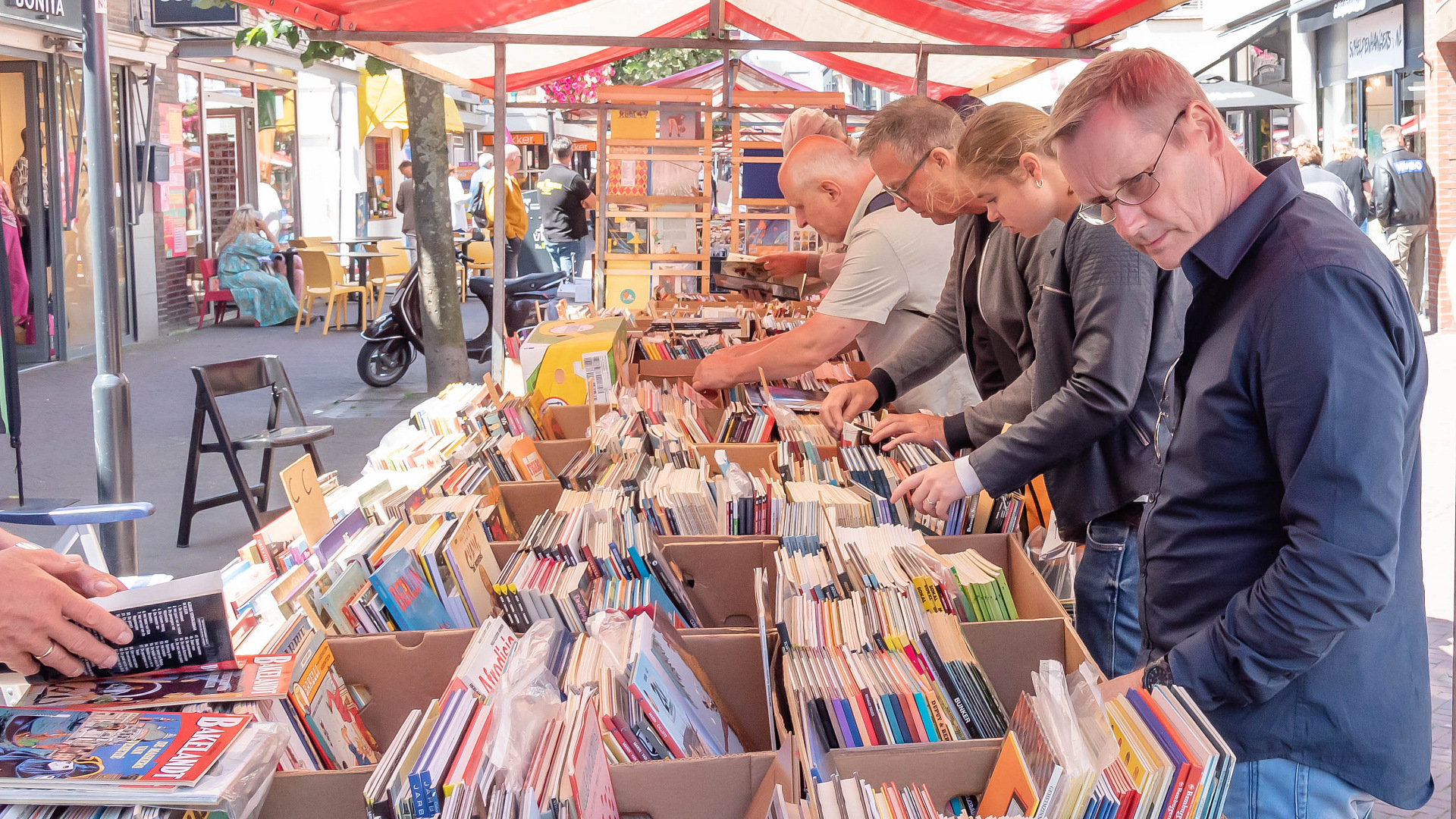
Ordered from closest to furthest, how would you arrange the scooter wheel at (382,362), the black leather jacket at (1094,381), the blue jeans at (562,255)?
the black leather jacket at (1094,381) → the scooter wheel at (382,362) → the blue jeans at (562,255)

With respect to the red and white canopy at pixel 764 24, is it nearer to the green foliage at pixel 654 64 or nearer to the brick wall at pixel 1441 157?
the brick wall at pixel 1441 157

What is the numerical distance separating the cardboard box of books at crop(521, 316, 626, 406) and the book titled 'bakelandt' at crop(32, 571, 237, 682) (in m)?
2.28

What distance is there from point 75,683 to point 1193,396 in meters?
1.44

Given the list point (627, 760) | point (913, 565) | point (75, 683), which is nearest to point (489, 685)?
point (627, 760)

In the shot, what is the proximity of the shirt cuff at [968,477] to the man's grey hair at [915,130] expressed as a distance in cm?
109

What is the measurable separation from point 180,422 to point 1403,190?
35.1ft

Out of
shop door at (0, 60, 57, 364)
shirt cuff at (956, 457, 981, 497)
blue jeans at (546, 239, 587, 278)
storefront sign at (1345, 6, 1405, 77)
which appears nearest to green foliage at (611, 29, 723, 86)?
blue jeans at (546, 239, 587, 278)

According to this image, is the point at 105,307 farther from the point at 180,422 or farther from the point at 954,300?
the point at 180,422

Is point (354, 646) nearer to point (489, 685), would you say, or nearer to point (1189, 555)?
point (489, 685)

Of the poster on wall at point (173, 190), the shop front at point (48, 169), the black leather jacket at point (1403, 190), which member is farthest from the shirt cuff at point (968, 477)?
the poster on wall at point (173, 190)

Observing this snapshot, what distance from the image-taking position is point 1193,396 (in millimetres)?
1501

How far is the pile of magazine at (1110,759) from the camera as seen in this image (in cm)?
122

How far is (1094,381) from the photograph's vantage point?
86.4 inches

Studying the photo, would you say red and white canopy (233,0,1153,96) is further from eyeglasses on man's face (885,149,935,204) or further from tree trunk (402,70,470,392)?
eyeglasses on man's face (885,149,935,204)
